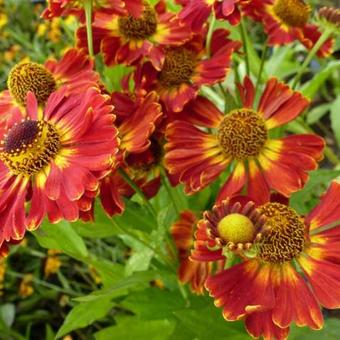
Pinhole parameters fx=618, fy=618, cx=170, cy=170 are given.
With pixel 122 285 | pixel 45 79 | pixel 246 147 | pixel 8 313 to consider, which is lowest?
pixel 8 313

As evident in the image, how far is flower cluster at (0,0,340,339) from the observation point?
69 cm

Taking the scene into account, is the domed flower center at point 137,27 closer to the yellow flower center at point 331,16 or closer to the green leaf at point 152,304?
the yellow flower center at point 331,16

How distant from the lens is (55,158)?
2.49 ft

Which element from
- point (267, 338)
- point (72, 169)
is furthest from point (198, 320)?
point (72, 169)

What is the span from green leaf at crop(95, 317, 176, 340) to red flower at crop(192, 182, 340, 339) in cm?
34

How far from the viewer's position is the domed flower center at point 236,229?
2.10ft

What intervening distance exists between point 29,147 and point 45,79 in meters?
0.14

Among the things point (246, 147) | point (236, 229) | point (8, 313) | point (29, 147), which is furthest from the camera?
point (8, 313)

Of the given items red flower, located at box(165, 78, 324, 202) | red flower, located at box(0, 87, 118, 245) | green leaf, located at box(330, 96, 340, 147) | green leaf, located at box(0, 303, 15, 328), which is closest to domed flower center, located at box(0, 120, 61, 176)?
red flower, located at box(0, 87, 118, 245)

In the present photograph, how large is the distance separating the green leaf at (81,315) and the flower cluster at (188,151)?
15 centimetres

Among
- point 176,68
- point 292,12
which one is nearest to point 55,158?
point 176,68

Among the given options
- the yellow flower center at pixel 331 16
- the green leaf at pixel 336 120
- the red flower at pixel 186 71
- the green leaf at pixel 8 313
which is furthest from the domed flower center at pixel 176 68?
the green leaf at pixel 8 313

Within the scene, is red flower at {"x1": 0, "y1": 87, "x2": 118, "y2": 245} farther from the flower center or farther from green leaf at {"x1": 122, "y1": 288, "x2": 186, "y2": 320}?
green leaf at {"x1": 122, "y1": 288, "x2": 186, "y2": 320}

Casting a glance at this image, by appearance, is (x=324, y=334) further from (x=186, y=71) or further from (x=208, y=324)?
(x=186, y=71)
